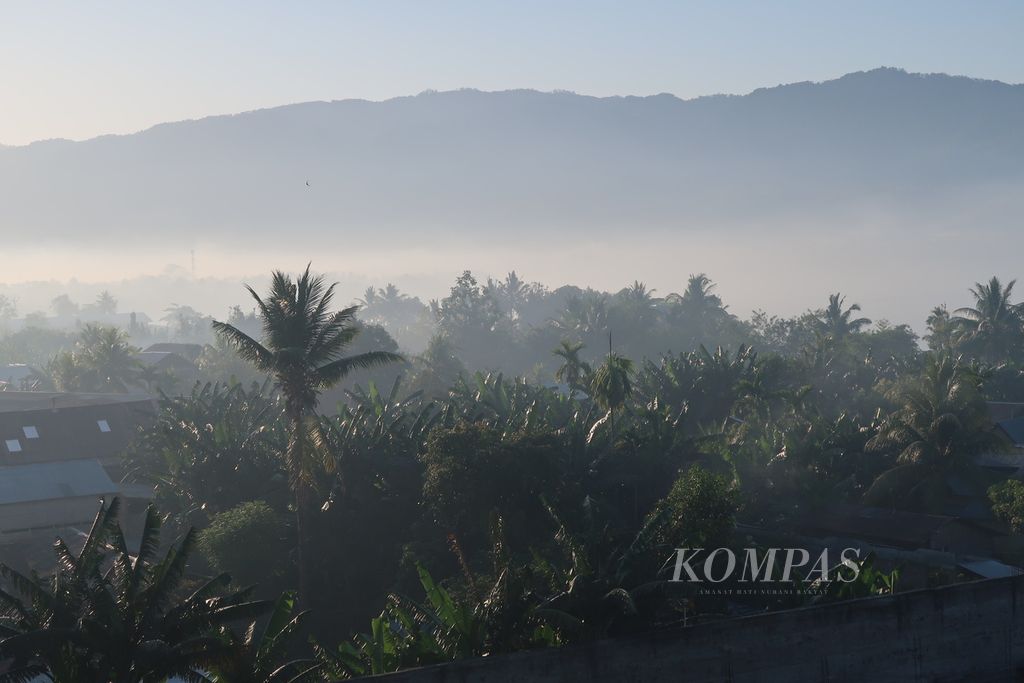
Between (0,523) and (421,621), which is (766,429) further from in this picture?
(0,523)

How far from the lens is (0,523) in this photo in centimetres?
4597

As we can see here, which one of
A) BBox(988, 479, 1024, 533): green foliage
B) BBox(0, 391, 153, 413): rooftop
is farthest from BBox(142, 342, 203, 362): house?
BBox(988, 479, 1024, 533): green foliage

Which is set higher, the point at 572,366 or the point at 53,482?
the point at 572,366

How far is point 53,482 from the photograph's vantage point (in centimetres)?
4869

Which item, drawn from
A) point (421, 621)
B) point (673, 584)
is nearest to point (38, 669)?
point (421, 621)

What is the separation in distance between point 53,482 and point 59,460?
9.19 meters

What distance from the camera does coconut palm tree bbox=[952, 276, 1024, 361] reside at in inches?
3450

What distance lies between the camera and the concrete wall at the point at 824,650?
67.4 feet

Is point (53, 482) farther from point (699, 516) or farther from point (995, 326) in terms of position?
point (995, 326)

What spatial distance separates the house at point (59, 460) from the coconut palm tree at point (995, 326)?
66258 millimetres

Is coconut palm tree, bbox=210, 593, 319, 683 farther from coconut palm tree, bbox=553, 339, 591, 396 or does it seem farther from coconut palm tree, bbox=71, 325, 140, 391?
coconut palm tree, bbox=71, 325, 140, 391

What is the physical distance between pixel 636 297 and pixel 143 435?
3784 inches

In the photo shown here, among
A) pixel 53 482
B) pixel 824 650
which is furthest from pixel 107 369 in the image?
pixel 824 650

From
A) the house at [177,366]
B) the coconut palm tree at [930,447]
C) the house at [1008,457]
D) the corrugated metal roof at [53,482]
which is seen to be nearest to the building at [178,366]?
the house at [177,366]
